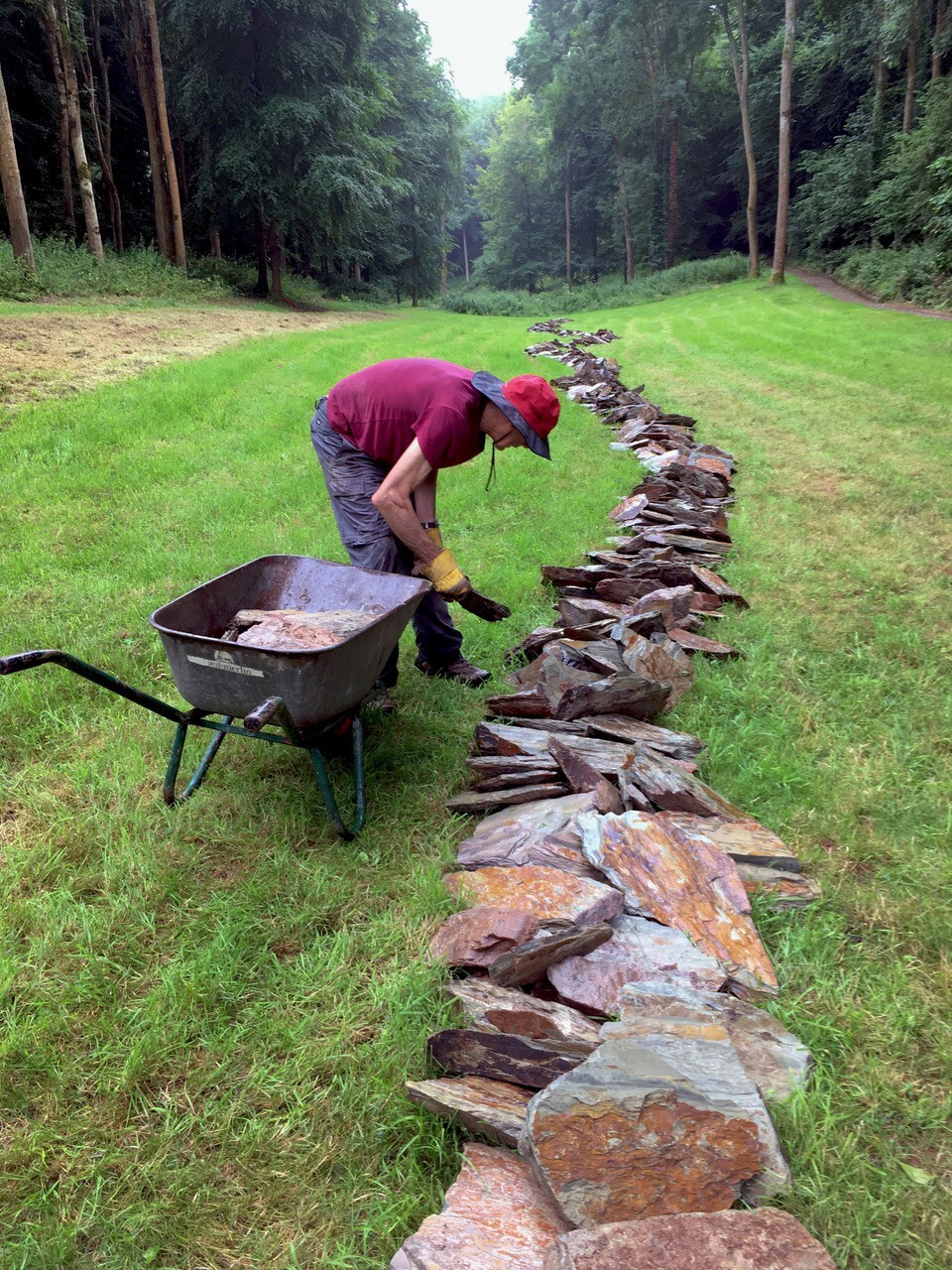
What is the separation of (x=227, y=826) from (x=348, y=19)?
29.7 meters

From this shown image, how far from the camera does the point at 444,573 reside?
3357mm

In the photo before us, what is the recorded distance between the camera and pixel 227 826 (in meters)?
2.87

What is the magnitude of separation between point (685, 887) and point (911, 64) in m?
29.9

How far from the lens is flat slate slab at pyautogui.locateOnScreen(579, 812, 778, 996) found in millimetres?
2277

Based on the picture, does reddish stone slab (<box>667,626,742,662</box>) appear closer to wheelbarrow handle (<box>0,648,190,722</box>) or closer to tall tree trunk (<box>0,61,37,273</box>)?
wheelbarrow handle (<box>0,648,190,722</box>)

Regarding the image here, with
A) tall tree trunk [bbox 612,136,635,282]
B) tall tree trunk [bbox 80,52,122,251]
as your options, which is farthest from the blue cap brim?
tall tree trunk [bbox 612,136,635,282]

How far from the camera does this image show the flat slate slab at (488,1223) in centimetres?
148

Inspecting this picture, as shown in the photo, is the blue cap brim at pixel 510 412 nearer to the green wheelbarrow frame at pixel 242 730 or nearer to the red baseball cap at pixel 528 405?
the red baseball cap at pixel 528 405

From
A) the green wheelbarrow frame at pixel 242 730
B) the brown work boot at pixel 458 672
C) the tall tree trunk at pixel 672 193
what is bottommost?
the brown work boot at pixel 458 672

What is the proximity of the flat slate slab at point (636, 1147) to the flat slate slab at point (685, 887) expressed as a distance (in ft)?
1.97

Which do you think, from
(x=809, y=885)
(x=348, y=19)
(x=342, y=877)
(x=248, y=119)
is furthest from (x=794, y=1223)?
(x=348, y=19)

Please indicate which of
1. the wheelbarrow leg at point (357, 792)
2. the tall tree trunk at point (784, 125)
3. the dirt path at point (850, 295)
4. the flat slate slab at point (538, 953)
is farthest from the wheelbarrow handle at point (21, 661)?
the tall tree trunk at point (784, 125)

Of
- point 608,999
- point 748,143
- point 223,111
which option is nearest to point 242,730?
point 608,999

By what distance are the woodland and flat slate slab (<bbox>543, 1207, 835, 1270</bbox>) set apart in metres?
17.5
